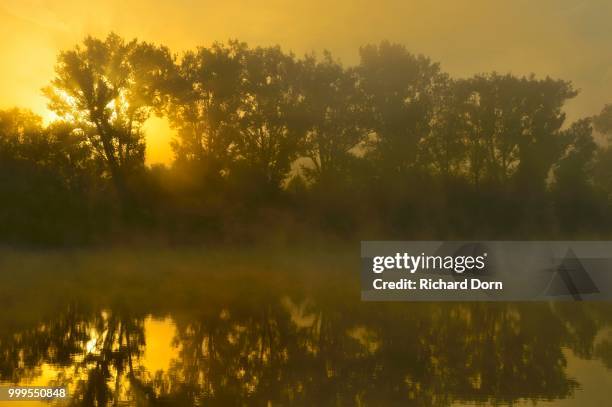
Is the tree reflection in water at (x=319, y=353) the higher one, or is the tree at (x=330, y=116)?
the tree at (x=330, y=116)

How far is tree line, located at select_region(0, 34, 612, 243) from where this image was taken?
5500cm

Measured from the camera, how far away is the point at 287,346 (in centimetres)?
1917

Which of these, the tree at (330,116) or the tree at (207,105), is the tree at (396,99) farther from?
the tree at (207,105)

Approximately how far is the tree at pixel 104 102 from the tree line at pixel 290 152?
0.12m

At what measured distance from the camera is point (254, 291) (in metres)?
30.8

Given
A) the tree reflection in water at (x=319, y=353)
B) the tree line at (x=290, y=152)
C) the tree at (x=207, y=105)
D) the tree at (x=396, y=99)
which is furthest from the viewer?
the tree at (x=396, y=99)

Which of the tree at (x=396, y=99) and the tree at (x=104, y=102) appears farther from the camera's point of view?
the tree at (x=396, y=99)

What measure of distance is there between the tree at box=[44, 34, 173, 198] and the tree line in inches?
4.6

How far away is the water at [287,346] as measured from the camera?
14203 millimetres

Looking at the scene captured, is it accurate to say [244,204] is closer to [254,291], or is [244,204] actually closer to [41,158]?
[41,158]

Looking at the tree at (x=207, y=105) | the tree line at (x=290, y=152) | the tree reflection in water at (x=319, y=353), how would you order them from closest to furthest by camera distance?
1. the tree reflection in water at (x=319, y=353)
2. the tree line at (x=290, y=152)
3. the tree at (x=207, y=105)

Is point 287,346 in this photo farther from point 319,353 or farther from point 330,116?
point 330,116

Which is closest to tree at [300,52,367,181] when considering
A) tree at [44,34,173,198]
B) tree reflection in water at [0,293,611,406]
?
tree at [44,34,173,198]

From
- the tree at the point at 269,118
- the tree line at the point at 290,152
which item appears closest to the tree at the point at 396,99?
the tree line at the point at 290,152
